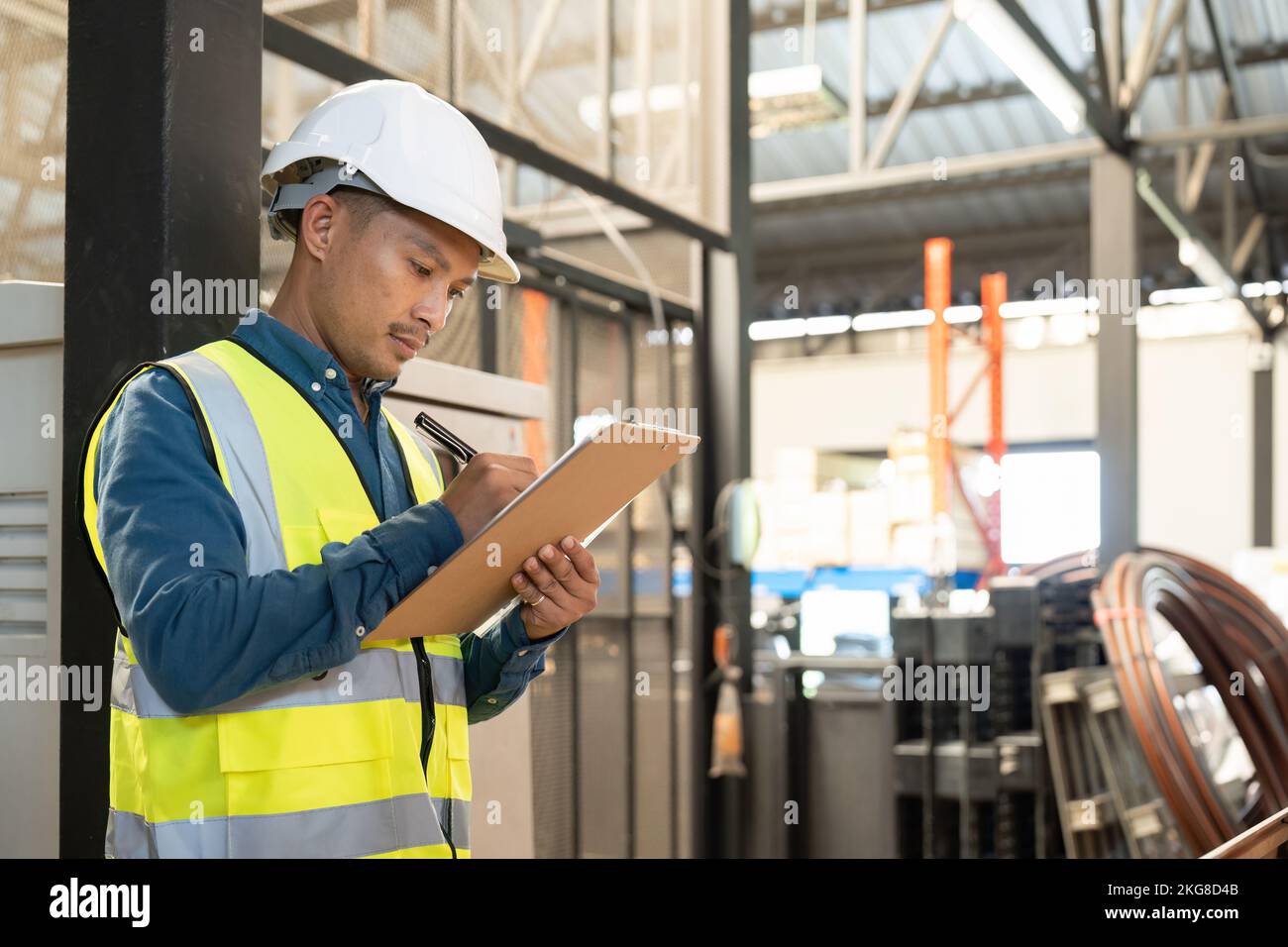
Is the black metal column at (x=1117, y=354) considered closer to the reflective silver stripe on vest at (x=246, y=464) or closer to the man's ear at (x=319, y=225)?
the man's ear at (x=319, y=225)

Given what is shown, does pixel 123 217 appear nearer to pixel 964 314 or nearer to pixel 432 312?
pixel 432 312

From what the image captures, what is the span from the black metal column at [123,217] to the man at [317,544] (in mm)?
165

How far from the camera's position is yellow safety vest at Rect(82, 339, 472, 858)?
156 cm

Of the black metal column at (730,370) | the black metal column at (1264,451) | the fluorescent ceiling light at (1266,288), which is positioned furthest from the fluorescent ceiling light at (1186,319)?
the black metal column at (730,370)

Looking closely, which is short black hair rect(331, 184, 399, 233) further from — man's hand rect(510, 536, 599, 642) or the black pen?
man's hand rect(510, 536, 599, 642)

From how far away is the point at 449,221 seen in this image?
1.81 metres

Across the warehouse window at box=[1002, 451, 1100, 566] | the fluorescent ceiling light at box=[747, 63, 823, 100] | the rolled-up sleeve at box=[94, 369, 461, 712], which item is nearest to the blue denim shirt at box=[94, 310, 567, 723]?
the rolled-up sleeve at box=[94, 369, 461, 712]

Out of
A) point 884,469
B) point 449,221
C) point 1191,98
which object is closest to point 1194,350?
point 1191,98

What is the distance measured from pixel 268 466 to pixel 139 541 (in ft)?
0.70

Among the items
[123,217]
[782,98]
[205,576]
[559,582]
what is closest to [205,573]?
[205,576]

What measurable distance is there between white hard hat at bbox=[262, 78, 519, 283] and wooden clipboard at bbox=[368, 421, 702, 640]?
41 centimetres

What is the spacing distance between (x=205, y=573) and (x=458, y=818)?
2.00 ft

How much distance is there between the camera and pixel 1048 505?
19.3 meters
